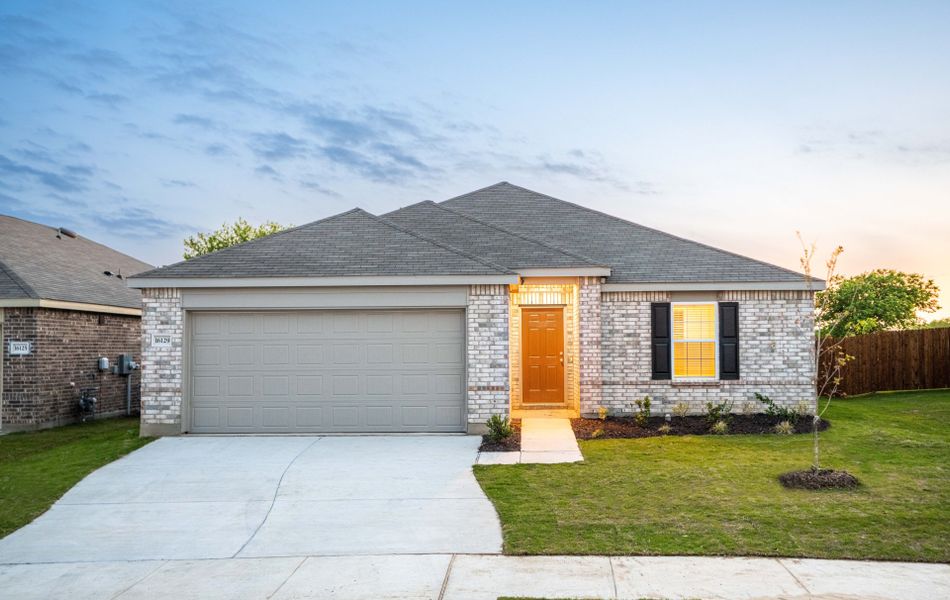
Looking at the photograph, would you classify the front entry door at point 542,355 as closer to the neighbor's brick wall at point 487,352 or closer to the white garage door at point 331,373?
the neighbor's brick wall at point 487,352

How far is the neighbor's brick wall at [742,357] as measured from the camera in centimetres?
1370

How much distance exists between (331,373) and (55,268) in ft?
32.4

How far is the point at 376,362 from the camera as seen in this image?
12.3 metres

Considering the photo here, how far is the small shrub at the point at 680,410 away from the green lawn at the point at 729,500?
1712mm

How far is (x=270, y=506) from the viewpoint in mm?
8227

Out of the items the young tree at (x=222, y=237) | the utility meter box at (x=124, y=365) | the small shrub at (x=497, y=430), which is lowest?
the small shrub at (x=497, y=430)

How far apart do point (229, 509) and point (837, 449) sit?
9045 millimetres

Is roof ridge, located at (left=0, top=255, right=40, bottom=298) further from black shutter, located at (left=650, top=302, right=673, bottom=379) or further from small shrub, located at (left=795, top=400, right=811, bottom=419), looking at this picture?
small shrub, located at (left=795, top=400, right=811, bottom=419)

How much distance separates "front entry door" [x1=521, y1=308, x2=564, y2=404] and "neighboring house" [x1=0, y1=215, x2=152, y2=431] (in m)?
10.6

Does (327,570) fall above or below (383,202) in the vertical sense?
below

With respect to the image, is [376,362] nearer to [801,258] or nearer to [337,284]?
[337,284]

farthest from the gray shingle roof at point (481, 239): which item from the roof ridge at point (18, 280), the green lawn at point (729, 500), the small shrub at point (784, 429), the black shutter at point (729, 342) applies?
the roof ridge at point (18, 280)

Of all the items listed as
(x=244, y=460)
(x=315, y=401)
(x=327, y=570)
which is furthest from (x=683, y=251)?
(x=327, y=570)

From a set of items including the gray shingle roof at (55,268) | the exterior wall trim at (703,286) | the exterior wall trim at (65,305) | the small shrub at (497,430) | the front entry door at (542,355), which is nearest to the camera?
the small shrub at (497,430)
